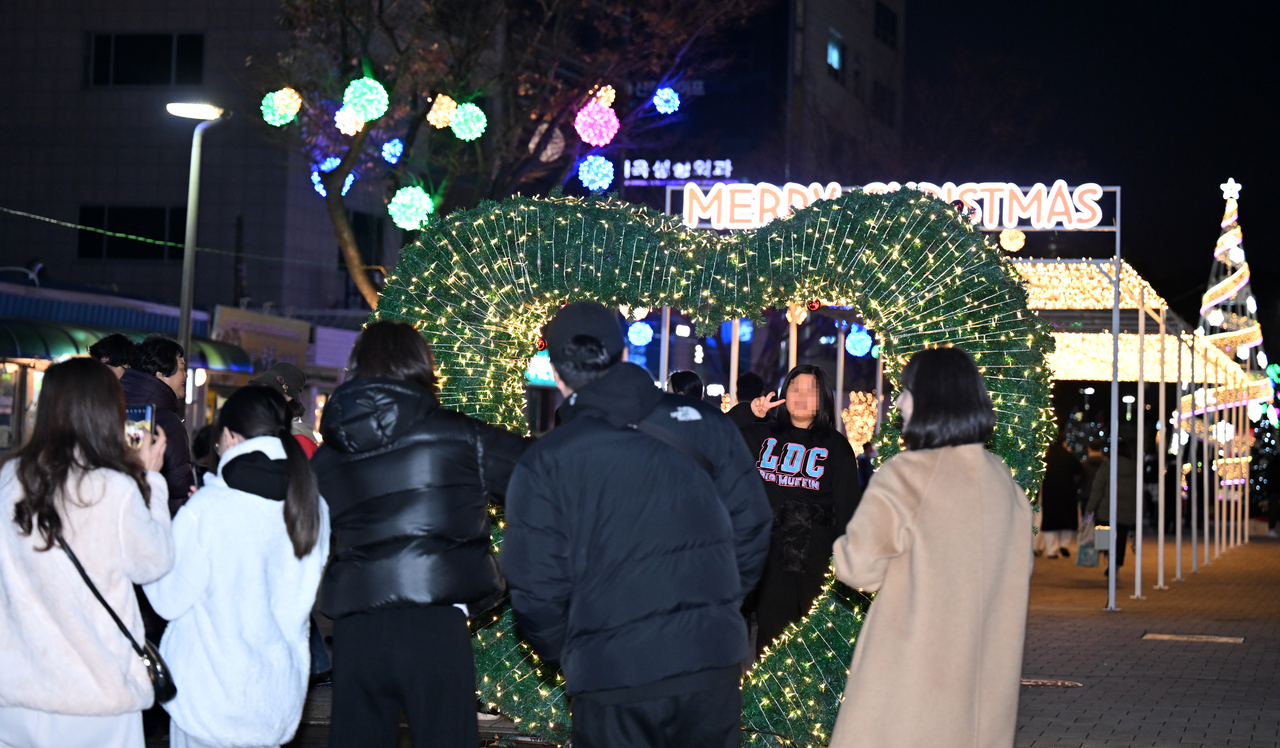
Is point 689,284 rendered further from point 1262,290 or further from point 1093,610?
point 1262,290

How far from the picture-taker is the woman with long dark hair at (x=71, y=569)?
4109 millimetres

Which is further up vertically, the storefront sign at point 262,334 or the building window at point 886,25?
the building window at point 886,25

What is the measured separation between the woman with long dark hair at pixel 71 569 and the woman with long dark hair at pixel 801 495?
143 inches

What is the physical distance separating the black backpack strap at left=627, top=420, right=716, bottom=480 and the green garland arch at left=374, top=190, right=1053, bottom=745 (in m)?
3.10

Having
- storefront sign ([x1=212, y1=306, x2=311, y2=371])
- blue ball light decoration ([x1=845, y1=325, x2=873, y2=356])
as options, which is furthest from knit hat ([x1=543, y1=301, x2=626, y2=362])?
storefront sign ([x1=212, y1=306, x2=311, y2=371])

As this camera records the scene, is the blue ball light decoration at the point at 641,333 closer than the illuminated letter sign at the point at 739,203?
No

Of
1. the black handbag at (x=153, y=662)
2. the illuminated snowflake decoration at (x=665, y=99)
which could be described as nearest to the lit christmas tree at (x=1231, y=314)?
the illuminated snowflake decoration at (x=665, y=99)

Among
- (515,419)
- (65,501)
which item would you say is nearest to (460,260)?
(515,419)

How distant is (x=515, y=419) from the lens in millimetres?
7578

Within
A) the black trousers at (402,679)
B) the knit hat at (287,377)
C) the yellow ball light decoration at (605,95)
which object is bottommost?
the black trousers at (402,679)

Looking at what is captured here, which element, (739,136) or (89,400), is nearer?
(89,400)

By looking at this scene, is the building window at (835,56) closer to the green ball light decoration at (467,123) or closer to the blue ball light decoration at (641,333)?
the blue ball light decoration at (641,333)

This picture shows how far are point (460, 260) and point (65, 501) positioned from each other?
3545 mm

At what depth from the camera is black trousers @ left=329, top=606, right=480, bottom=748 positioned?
14.4 feet
